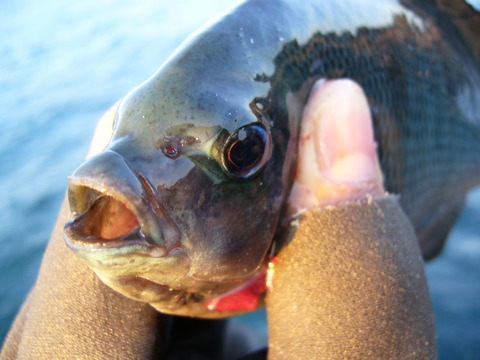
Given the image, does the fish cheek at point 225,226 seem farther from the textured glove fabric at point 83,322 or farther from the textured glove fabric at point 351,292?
the textured glove fabric at point 83,322

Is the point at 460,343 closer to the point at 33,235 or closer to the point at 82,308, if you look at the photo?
the point at 82,308

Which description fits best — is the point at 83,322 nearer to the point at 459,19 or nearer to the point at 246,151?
the point at 246,151

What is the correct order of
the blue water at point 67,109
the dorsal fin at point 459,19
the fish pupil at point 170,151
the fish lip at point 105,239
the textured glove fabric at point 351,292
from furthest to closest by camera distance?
the blue water at point 67,109
the dorsal fin at point 459,19
the textured glove fabric at point 351,292
the fish pupil at point 170,151
the fish lip at point 105,239

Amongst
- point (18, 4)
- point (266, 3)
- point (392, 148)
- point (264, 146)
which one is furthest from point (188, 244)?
point (18, 4)

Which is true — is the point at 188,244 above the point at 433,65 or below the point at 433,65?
above

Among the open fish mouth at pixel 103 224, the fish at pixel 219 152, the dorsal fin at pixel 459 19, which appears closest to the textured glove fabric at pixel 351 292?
the fish at pixel 219 152

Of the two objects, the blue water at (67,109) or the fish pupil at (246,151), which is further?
the blue water at (67,109)

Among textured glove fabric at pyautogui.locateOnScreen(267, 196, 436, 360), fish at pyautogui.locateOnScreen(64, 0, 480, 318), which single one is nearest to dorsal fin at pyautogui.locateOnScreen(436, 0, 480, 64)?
fish at pyautogui.locateOnScreen(64, 0, 480, 318)

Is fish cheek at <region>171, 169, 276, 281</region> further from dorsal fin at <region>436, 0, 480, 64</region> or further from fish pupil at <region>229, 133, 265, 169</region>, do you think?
dorsal fin at <region>436, 0, 480, 64</region>
